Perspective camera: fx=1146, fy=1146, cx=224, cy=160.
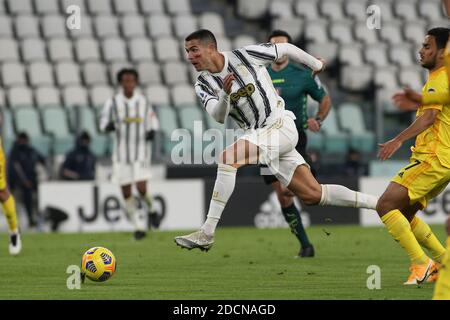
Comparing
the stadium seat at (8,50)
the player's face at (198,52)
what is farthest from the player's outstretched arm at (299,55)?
the stadium seat at (8,50)

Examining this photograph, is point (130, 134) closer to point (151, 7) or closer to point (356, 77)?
point (356, 77)

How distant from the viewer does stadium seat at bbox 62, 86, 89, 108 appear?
20.7 metres

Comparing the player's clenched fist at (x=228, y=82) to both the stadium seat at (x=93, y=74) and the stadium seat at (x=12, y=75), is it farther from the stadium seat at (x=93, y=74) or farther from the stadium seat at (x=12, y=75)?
the stadium seat at (x=93, y=74)

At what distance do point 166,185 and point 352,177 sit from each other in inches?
125

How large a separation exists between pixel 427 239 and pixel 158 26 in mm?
14389

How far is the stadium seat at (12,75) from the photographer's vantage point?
67.6 feet

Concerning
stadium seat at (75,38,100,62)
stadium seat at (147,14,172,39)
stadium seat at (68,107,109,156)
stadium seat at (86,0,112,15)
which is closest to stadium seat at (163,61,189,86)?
stadium seat at (147,14,172,39)

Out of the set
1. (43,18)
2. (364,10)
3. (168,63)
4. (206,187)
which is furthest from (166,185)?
(364,10)

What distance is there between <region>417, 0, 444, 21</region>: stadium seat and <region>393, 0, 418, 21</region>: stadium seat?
16 centimetres

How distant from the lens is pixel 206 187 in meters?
18.6

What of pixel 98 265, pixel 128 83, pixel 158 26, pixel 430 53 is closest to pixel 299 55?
pixel 430 53

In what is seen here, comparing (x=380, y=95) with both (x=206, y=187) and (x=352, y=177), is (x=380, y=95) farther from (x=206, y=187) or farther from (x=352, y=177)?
(x=206, y=187)

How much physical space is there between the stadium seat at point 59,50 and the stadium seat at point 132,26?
1322mm

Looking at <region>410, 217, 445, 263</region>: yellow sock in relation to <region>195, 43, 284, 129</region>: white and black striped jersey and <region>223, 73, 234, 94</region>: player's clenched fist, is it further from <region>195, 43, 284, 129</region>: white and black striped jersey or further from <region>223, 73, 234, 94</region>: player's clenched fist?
<region>223, 73, 234, 94</region>: player's clenched fist
